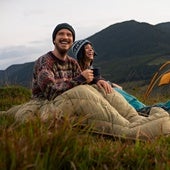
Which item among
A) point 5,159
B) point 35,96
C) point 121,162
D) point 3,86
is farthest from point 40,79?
point 3,86

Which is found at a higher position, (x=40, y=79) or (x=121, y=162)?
(x=40, y=79)

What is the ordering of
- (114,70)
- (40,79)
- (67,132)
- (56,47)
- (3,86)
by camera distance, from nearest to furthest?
(67,132) → (40,79) → (56,47) → (3,86) → (114,70)

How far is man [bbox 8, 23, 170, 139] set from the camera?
532 cm

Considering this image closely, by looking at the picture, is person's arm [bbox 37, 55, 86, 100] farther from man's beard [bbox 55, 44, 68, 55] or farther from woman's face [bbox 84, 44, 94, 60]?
woman's face [bbox 84, 44, 94, 60]

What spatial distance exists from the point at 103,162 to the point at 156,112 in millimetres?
2590

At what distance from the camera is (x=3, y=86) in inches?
494

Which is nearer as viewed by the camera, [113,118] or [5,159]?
[5,159]

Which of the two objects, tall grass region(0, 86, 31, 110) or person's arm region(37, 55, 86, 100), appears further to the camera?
tall grass region(0, 86, 31, 110)

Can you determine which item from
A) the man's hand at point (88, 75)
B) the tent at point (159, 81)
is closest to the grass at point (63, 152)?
the man's hand at point (88, 75)

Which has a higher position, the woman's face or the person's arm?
the woman's face

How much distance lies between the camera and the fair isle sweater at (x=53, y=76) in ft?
20.1

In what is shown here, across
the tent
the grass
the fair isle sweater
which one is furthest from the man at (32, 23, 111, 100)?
the tent

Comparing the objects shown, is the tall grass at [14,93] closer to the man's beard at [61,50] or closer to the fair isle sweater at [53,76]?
the fair isle sweater at [53,76]

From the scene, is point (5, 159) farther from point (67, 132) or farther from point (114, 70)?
point (114, 70)
